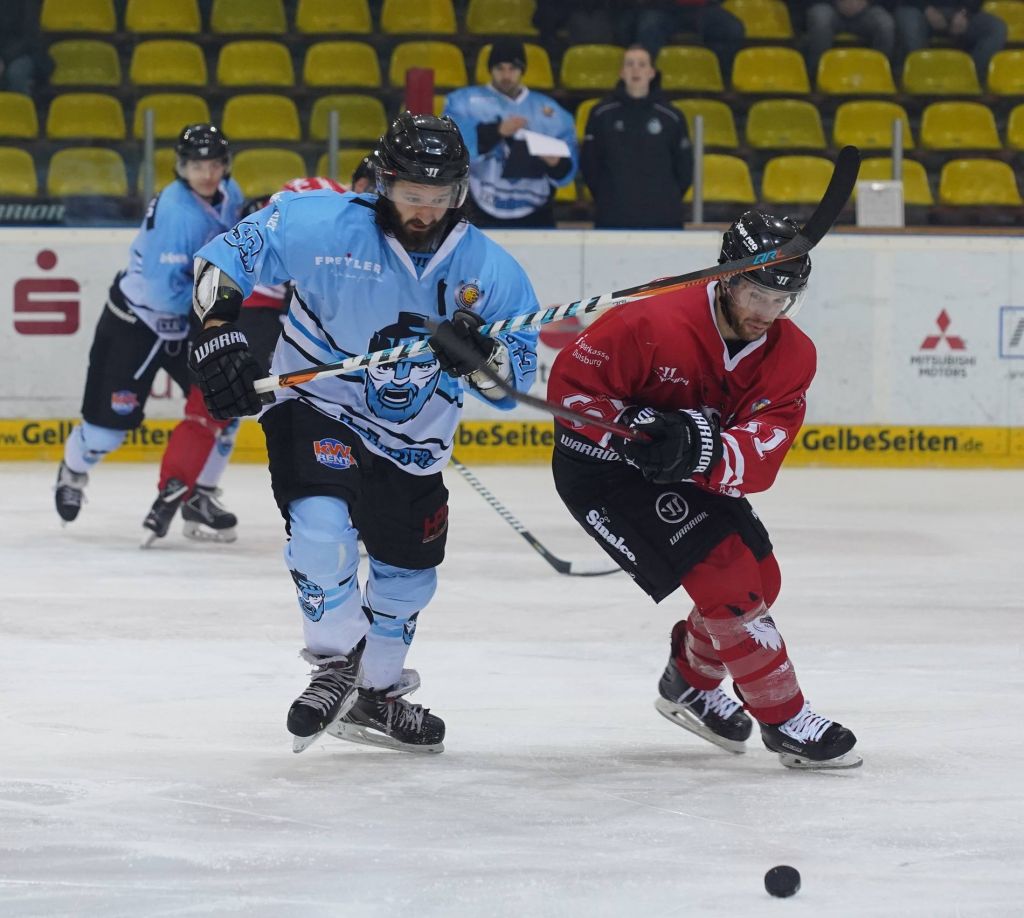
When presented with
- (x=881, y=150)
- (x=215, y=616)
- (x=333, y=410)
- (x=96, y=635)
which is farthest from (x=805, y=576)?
(x=881, y=150)

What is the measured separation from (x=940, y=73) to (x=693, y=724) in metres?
6.57

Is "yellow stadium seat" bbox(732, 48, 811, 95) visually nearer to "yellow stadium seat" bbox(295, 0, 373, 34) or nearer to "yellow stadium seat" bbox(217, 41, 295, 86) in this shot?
"yellow stadium seat" bbox(295, 0, 373, 34)

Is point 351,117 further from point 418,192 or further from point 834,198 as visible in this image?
point 834,198

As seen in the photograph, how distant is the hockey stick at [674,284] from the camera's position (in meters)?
3.05

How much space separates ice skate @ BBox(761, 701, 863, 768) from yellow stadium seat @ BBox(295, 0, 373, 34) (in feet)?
20.7

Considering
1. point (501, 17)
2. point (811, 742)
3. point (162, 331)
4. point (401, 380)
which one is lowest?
point (811, 742)

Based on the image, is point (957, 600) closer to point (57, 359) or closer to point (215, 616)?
point (215, 616)

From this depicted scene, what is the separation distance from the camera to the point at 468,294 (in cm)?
317

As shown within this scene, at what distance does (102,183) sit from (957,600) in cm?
440

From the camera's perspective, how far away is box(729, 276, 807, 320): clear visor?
10.1ft

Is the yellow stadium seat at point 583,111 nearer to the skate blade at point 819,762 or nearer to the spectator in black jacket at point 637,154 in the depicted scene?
the spectator in black jacket at point 637,154

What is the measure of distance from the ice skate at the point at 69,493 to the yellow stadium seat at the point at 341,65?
305 centimetres

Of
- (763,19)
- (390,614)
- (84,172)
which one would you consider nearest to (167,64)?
(84,172)

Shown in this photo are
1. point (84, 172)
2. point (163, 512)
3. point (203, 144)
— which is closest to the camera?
point (203, 144)
